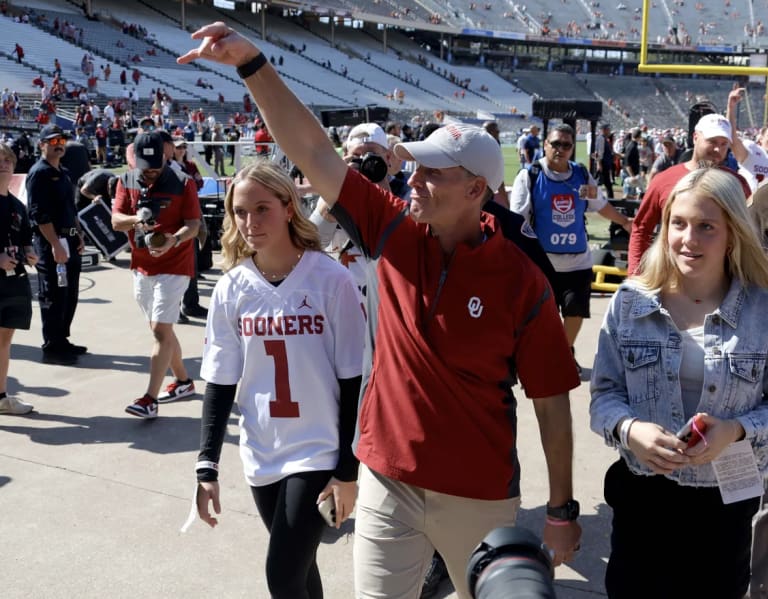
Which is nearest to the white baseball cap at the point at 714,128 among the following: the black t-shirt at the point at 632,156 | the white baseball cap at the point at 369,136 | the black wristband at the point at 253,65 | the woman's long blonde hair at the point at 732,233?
the white baseball cap at the point at 369,136

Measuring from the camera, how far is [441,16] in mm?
71188

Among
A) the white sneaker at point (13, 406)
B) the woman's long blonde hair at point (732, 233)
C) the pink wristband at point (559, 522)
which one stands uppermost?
the woman's long blonde hair at point (732, 233)

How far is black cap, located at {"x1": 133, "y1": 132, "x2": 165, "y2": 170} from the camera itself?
18.3 ft

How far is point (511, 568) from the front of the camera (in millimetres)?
1005

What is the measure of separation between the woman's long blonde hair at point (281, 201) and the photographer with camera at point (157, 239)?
2.80m

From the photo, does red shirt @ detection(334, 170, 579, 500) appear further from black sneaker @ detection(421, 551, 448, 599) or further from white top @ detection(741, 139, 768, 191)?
white top @ detection(741, 139, 768, 191)

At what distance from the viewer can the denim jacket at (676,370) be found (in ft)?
7.22

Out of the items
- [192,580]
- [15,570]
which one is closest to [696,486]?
[192,580]

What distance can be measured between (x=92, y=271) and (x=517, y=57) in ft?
235

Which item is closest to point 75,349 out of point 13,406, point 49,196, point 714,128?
point 49,196

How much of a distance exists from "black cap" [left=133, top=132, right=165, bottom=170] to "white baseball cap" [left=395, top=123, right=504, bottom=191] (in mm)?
3686

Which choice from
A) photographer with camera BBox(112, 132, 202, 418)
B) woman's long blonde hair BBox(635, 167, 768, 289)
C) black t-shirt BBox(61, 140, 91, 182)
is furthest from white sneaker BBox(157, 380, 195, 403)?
black t-shirt BBox(61, 140, 91, 182)

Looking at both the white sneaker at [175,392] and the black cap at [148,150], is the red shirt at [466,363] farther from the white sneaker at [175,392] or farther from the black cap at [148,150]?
the white sneaker at [175,392]

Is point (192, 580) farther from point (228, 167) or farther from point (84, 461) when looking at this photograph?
point (228, 167)
